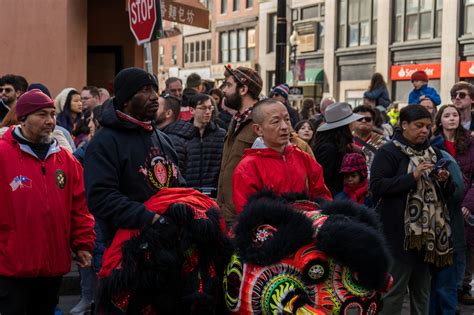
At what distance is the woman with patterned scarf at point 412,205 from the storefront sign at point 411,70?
1194 inches

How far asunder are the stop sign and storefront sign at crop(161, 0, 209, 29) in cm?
349

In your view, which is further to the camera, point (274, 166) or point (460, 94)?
point (460, 94)

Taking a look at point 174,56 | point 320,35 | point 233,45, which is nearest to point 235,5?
point 233,45

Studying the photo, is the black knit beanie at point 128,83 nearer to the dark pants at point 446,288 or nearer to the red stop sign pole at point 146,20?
the dark pants at point 446,288

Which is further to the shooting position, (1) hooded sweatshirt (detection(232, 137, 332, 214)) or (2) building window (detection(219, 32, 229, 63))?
(2) building window (detection(219, 32, 229, 63))

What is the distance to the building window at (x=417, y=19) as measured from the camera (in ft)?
122

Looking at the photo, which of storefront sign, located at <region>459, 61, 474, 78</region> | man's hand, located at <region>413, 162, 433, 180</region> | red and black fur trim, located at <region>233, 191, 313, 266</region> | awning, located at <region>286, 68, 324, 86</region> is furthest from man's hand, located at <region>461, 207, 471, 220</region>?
awning, located at <region>286, 68, 324, 86</region>

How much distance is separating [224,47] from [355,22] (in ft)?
53.4

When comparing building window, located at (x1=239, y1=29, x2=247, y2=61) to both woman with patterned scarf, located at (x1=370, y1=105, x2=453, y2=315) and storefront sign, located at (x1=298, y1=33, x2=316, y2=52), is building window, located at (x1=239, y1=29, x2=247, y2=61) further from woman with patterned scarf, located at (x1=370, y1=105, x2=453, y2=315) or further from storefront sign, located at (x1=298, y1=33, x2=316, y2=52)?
woman with patterned scarf, located at (x1=370, y1=105, x2=453, y2=315)

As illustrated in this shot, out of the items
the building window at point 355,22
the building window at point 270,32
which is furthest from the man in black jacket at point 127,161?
the building window at point 270,32

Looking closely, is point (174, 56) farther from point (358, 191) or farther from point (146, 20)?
point (358, 191)

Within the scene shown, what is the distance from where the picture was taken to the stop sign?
358 inches

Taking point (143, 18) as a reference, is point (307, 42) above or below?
above

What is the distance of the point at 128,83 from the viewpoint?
4.81 m
